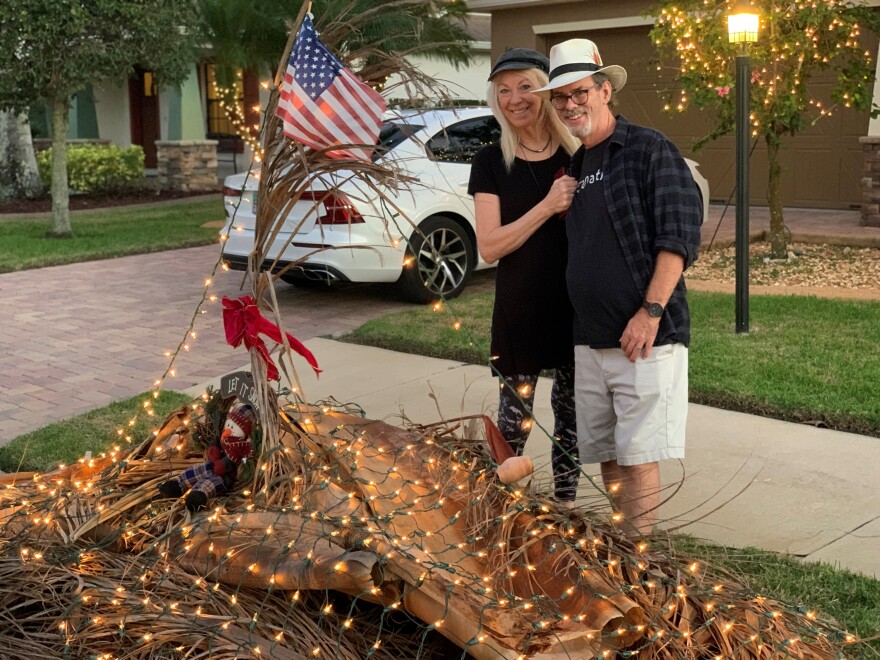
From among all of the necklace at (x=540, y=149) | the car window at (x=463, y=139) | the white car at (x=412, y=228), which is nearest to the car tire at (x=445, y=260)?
the white car at (x=412, y=228)

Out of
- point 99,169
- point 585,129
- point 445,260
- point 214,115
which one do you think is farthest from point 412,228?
point 214,115

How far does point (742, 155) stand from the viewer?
738 centimetres

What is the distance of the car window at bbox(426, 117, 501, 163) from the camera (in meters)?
8.85

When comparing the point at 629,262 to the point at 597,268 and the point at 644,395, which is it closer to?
the point at 597,268

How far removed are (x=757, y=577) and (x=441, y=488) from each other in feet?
3.96

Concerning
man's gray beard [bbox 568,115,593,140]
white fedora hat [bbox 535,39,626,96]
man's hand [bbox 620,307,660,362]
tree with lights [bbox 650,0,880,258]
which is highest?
tree with lights [bbox 650,0,880,258]

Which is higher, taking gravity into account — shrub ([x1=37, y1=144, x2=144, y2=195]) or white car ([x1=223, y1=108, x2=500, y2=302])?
shrub ([x1=37, y1=144, x2=144, y2=195])

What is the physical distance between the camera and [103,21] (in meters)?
13.3

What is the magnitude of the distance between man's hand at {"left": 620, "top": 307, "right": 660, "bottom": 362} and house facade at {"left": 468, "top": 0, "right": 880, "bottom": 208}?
9.86m

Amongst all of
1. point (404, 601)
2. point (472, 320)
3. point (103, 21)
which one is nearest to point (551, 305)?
point (404, 601)

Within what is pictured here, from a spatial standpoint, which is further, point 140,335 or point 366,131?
point 140,335

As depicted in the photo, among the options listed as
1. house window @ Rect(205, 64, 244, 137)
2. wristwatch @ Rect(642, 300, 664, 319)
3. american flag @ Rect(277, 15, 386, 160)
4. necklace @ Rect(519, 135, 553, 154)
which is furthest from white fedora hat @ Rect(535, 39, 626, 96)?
house window @ Rect(205, 64, 244, 137)

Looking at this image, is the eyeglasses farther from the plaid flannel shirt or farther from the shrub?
the shrub

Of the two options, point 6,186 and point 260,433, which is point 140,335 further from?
point 6,186
